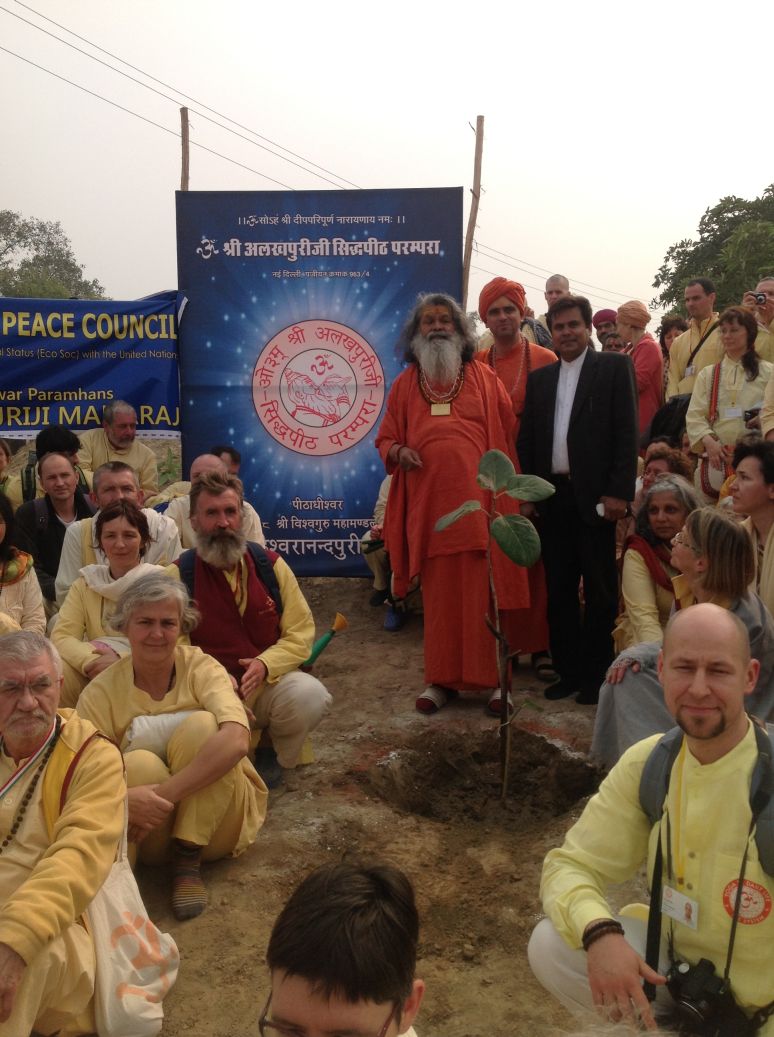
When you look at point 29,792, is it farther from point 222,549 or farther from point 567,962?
point 222,549

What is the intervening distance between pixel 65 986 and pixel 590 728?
2987 mm

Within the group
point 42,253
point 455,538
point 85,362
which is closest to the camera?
point 455,538

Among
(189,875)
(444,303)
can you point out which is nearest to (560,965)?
Answer: (189,875)

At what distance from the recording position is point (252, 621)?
4.24 metres

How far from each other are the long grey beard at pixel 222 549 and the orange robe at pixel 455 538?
1.25 meters

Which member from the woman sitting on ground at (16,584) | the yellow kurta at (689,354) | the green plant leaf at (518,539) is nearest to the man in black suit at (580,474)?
the green plant leaf at (518,539)

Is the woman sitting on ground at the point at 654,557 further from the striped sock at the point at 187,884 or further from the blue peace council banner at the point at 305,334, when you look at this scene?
the blue peace council banner at the point at 305,334

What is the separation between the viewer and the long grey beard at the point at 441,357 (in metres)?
5.13

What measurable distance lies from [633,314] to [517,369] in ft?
7.73

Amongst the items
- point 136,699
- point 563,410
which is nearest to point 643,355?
point 563,410

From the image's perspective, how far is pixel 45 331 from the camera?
6.97m

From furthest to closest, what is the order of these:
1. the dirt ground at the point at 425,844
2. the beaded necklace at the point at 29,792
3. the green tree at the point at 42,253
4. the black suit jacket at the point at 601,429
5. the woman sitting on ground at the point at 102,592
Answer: the green tree at the point at 42,253 < the black suit jacket at the point at 601,429 < the woman sitting on ground at the point at 102,592 < the dirt ground at the point at 425,844 < the beaded necklace at the point at 29,792

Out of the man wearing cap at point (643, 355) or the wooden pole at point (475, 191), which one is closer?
the man wearing cap at point (643, 355)

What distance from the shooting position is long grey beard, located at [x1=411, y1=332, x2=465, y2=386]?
5.13 meters
